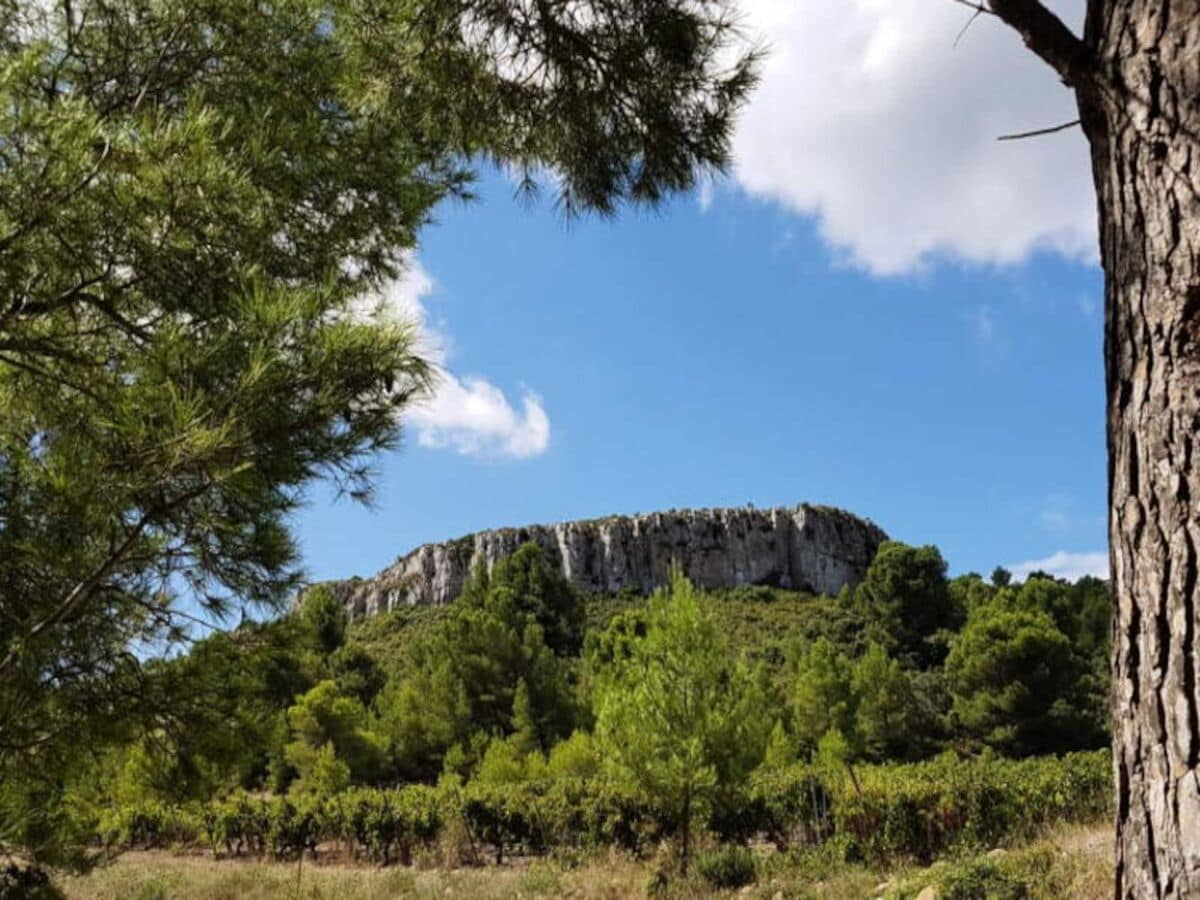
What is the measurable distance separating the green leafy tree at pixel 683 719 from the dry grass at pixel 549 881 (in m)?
1.02

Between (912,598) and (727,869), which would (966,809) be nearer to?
(727,869)

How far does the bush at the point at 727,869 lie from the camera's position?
32.0 feet

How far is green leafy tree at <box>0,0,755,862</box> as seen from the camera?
3162mm

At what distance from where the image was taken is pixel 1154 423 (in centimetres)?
162

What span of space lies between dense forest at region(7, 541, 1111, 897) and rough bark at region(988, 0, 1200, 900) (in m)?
0.28

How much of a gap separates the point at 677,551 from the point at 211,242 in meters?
67.9

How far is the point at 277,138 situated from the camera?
3.82 meters

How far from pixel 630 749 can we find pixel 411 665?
A: 2091 centimetres

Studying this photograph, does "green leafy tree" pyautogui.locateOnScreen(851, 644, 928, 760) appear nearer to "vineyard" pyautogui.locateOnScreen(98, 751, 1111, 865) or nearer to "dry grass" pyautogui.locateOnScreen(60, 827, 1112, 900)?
"vineyard" pyautogui.locateOnScreen(98, 751, 1111, 865)

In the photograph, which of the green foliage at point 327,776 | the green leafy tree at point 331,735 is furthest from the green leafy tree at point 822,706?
the green foliage at point 327,776

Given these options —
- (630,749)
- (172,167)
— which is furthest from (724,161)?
(630,749)

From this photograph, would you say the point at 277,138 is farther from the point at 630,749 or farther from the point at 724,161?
the point at 630,749

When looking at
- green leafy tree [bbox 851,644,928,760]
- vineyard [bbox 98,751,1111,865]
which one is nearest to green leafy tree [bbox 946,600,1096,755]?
green leafy tree [bbox 851,644,928,760]

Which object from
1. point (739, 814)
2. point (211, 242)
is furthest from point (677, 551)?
point (211, 242)
